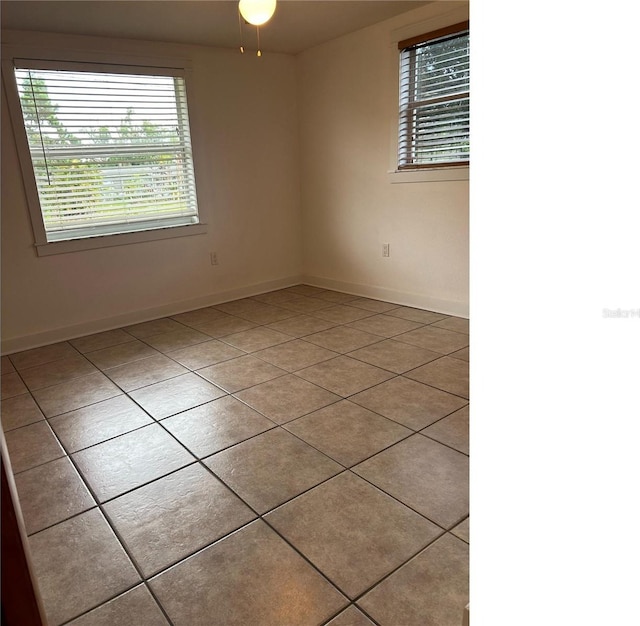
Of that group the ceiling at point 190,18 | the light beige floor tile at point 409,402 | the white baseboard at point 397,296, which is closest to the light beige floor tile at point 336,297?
the white baseboard at point 397,296

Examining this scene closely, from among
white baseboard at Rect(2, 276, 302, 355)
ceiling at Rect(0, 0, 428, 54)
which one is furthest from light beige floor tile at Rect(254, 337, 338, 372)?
ceiling at Rect(0, 0, 428, 54)

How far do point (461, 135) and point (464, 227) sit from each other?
653 mm

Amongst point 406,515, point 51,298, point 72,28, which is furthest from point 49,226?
point 406,515

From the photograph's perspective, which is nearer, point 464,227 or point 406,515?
point 406,515

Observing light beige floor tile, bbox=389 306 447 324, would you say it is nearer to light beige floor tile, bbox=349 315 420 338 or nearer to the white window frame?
light beige floor tile, bbox=349 315 420 338

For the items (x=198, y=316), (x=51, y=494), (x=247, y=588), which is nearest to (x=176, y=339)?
(x=198, y=316)

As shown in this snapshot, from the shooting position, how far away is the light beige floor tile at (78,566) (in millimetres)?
1374

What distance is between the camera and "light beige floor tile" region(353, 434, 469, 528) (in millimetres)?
1680

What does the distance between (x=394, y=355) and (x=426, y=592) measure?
5.90ft

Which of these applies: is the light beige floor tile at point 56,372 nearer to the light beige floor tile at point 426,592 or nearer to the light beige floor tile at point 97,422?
the light beige floor tile at point 97,422

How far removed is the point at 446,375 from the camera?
107 inches

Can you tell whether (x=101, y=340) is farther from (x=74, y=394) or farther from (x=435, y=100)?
(x=435, y=100)
